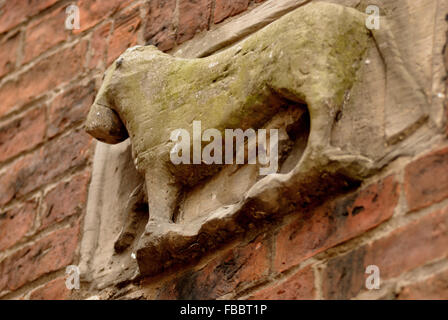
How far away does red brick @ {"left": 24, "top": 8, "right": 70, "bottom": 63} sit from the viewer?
10.7 feet

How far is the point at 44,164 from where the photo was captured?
2979mm

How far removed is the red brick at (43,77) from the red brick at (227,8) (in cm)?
58

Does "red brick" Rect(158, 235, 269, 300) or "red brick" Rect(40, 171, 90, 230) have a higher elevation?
"red brick" Rect(40, 171, 90, 230)

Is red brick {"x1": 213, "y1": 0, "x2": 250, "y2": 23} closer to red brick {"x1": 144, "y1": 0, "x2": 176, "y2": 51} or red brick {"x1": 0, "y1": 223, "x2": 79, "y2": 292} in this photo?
red brick {"x1": 144, "y1": 0, "x2": 176, "y2": 51}

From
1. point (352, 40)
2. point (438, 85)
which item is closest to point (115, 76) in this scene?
point (352, 40)

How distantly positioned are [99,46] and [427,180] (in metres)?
1.40

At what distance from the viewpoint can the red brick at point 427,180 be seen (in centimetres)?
193

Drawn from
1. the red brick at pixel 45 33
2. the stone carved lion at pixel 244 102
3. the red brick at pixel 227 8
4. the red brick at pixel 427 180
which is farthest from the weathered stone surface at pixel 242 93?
the red brick at pixel 45 33

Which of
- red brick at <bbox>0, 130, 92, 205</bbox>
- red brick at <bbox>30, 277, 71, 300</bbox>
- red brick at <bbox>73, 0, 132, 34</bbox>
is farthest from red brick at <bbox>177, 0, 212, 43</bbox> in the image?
red brick at <bbox>30, 277, 71, 300</bbox>

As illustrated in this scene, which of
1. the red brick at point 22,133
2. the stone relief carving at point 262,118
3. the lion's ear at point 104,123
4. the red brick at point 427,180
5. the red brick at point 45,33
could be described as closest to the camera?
the red brick at point 427,180

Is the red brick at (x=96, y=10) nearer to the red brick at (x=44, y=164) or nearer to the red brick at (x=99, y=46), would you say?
the red brick at (x=99, y=46)

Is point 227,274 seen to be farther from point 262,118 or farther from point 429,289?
point 429,289

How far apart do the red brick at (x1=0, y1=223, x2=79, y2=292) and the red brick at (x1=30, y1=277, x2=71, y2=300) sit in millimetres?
39
